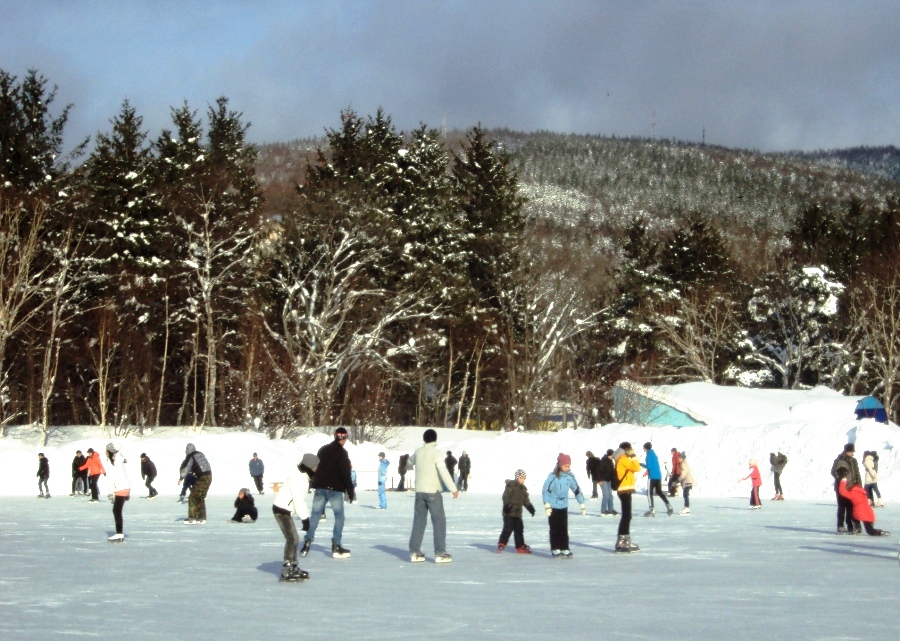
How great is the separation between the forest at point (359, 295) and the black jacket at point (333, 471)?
31.8 m

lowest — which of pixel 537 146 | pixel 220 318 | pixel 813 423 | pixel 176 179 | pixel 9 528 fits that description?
pixel 9 528

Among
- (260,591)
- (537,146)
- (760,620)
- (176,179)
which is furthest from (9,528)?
(537,146)

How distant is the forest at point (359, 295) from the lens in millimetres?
49656

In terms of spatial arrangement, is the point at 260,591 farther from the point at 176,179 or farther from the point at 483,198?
the point at 483,198

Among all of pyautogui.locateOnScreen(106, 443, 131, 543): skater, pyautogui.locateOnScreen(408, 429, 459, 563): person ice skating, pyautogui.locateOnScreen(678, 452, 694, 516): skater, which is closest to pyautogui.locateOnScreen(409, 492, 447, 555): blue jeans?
pyautogui.locateOnScreen(408, 429, 459, 563): person ice skating

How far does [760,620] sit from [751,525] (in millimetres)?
12483

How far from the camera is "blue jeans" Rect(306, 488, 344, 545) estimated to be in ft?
50.1

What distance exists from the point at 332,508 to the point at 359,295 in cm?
3786

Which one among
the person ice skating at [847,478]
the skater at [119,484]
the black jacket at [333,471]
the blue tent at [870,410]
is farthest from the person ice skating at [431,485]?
the blue tent at [870,410]

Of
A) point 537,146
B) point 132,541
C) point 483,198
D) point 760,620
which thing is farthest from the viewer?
point 537,146

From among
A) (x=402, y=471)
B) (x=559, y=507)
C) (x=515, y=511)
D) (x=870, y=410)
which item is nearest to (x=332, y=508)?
(x=515, y=511)

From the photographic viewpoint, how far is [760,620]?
10.1 meters

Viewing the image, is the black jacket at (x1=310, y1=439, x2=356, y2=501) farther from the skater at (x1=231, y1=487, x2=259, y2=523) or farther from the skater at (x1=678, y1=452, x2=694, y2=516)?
the skater at (x1=678, y1=452, x2=694, y2=516)

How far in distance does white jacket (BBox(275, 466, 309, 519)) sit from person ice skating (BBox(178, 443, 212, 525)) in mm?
7029
